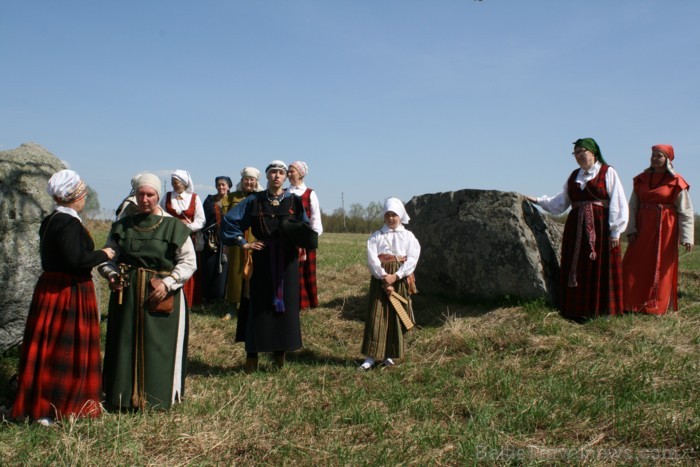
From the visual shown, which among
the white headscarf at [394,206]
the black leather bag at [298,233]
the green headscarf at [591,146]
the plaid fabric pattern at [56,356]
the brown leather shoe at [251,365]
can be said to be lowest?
the brown leather shoe at [251,365]

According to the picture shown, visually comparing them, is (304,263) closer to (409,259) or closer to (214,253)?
(214,253)

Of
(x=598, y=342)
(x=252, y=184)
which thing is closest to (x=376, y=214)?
(x=252, y=184)

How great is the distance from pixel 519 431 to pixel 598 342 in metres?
2.02

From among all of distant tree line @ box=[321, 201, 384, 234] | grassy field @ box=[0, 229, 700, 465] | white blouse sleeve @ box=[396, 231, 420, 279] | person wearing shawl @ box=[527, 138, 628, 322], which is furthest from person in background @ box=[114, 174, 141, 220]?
distant tree line @ box=[321, 201, 384, 234]

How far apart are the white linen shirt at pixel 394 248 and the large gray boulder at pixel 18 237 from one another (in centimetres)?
289

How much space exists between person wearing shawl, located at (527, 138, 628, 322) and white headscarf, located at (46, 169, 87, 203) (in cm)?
475

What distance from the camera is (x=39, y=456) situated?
3.32m

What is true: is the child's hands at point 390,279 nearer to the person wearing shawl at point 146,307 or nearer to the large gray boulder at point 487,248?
the large gray boulder at point 487,248

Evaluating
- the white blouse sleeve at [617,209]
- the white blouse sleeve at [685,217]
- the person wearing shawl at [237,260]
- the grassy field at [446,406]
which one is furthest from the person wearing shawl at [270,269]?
the white blouse sleeve at [685,217]

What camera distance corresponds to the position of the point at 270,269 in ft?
17.2

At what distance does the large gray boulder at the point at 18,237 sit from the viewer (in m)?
4.98

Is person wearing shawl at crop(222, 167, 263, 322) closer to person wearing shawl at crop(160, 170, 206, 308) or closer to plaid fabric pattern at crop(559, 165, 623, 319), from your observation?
person wearing shawl at crop(160, 170, 206, 308)

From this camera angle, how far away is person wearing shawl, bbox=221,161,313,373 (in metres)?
5.21

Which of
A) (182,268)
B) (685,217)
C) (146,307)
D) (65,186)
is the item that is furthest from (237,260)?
(685,217)
